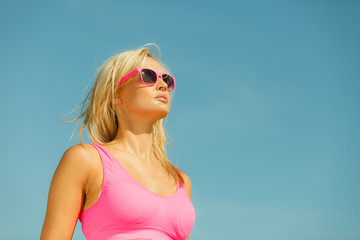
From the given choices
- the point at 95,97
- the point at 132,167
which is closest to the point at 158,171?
the point at 132,167

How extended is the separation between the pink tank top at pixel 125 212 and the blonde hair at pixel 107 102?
0.67 m

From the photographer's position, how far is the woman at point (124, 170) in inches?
164

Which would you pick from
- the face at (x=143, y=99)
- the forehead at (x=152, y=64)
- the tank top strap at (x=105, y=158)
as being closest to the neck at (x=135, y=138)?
the face at (x=143, y=99)

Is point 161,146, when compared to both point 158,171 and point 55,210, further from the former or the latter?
point 55,210

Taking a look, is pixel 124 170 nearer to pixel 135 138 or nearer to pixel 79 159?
pixel 79 159

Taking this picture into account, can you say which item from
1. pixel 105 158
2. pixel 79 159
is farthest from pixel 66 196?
pixel 105 158

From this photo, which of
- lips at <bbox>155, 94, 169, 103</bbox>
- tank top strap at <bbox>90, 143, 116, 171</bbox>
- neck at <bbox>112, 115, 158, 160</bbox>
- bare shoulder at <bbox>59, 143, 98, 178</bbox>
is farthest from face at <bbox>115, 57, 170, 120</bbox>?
bare shoulder at <bbox>59, 143, 98, 178</bbox>

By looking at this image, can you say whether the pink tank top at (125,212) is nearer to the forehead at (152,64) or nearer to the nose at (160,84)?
the nose at (160,84)

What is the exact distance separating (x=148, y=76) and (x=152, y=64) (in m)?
0.30

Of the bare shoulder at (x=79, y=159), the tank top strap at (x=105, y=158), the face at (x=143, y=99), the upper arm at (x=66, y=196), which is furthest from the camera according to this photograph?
the face at (x=143, y=99)

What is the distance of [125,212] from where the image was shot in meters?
4.13

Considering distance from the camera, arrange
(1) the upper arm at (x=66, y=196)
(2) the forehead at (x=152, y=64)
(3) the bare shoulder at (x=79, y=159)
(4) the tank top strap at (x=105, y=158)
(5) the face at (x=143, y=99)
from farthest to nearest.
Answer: (2) the forehead at (x=152, y=64) → (5) the face at (x=143, y=99) → (4) the tank top strap at (x=105, y=158) → (3) the bare shoulder at (x=79, y=159) → (1) the upper arm at (x=66, y=196)

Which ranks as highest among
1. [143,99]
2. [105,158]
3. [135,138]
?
[143,99]

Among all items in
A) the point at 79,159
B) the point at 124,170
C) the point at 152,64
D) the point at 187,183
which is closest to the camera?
the point at 79,159
